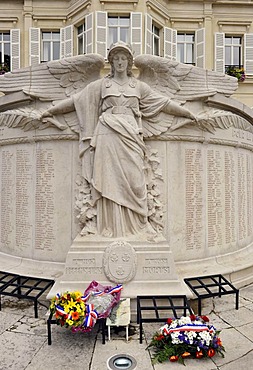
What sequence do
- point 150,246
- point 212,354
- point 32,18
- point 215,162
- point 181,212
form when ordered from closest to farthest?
point 212,354 < point 150,246 < point 181,212 < point 215,162 < point 32,18

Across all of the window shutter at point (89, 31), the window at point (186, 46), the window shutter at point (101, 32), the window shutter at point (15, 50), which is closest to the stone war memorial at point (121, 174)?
the window shutter at point (101, 32)

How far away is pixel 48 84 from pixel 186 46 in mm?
18117

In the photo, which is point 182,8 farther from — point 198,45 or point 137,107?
point 137,107

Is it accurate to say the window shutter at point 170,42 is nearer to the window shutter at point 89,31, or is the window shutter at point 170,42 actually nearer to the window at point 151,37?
the window at point 151,37

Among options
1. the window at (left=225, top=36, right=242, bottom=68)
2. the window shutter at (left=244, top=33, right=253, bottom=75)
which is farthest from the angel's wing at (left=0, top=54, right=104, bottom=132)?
the window at (left=225, top=36, right=242, bottom=68)

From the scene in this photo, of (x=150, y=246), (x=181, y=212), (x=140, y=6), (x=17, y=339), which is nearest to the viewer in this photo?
(x=17, y=339)

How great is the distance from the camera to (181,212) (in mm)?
6414

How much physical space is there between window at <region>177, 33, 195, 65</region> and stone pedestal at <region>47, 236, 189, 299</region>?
754 inches

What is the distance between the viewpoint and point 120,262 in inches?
211

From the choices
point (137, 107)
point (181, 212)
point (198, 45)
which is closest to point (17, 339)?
point (181, 212)

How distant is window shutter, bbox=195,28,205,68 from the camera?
21.2m

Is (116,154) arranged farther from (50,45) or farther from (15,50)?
(50,45)

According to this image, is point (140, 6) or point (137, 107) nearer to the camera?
point (137, 107)

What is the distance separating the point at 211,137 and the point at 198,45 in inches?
664
